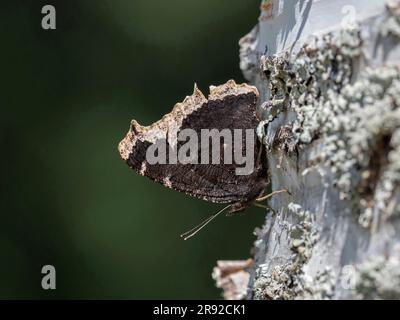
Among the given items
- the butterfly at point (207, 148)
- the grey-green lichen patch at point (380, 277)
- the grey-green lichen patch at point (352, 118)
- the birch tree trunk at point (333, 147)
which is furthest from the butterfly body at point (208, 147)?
the grey-green lichen patch at point (380, 277)

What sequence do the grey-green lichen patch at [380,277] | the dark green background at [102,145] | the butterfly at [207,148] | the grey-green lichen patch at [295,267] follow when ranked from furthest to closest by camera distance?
the dark green background at [102,145]
the butterfly at [207,148]
the grey-green lichen patch at [295,267]
the grey-green lichen patch at [380,277]

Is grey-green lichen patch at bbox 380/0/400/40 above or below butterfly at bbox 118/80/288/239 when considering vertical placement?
below

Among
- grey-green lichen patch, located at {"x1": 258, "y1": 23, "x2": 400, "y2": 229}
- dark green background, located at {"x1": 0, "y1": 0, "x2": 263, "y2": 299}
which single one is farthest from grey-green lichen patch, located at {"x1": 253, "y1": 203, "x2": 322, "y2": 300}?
dark green background, located at {"x1": 0, "y1": 0, "x2": 263, "y2": 299}

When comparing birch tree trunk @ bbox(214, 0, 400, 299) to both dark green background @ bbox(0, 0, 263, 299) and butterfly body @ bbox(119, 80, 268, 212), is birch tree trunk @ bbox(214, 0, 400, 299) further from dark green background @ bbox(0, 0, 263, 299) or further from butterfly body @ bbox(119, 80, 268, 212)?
dark green background @ bbox(0, 0, 263, 299)

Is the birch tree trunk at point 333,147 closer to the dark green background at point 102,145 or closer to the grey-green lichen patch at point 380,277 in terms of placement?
the grey-green lichen patch at point 380,277

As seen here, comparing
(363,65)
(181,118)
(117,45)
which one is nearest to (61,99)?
(117,45)

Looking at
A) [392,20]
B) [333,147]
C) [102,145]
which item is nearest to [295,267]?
[333,147]

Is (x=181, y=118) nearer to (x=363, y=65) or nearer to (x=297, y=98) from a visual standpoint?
(x=297, y=98)
